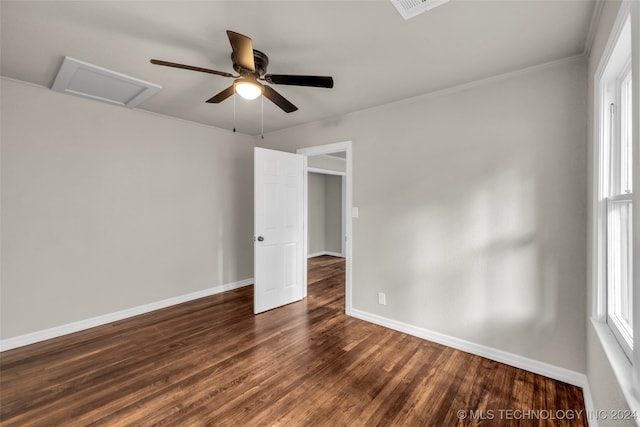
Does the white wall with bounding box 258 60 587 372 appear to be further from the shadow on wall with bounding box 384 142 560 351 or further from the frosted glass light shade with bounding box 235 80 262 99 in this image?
the frosted glass light shade with bounding box 235 80 262 99

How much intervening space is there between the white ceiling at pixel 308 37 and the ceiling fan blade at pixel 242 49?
0.81 ft

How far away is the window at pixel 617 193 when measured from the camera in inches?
55.8

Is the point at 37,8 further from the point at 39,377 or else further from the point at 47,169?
the point at 39,377

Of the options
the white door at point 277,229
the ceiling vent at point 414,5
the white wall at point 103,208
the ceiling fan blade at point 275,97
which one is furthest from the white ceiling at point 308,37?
the white door at point 277,229

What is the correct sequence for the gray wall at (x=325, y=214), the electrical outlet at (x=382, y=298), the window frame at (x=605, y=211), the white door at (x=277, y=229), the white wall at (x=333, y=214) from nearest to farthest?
1. the window frame at (x=605, y=211)
2. the electrical outlet at (x=382, y=298)
3. the white door at (x=277, y=229)
4. the gray wall at (x=325, y=214)
5. the white wall at (x=333, y=214)

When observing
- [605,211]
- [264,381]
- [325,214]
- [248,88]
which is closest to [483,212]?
[605,211]

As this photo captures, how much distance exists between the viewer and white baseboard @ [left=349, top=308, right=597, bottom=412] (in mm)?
2125

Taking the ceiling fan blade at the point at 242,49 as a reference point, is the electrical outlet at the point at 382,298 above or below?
below

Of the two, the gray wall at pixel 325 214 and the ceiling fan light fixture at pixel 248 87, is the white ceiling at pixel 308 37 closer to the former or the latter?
the ceiling fan light fixture at pixel 248 87

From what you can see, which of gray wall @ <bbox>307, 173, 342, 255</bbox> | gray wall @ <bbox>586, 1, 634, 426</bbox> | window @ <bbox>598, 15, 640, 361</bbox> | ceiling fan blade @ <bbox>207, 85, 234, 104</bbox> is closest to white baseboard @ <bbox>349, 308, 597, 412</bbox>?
gray wall @ <bbox>586, 1, 634, 426</bbox>

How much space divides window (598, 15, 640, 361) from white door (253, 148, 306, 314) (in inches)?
120

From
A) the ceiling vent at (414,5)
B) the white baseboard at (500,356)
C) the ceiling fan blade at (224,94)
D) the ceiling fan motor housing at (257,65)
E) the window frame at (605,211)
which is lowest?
the white baseboard at (500,356)

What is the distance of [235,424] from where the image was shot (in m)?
1.76

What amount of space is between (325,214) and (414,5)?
20.7 feet
